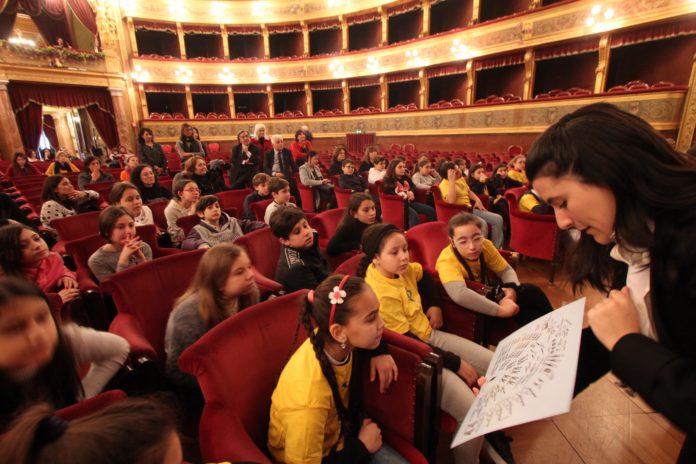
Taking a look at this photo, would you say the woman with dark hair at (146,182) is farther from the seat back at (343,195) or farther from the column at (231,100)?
the column at (231,100)

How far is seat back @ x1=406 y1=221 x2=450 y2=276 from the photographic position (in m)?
2.31

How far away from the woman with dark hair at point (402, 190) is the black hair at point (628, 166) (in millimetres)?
3348

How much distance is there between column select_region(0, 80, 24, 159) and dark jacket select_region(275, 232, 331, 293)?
12189 millimetres

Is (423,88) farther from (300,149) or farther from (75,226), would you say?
(75,226)

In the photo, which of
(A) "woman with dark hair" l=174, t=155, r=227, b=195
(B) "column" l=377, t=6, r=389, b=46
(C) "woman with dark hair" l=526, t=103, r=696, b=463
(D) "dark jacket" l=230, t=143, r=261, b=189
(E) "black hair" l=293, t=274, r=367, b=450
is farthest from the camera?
(B) "column" l=377, t=6, r=389, b=46

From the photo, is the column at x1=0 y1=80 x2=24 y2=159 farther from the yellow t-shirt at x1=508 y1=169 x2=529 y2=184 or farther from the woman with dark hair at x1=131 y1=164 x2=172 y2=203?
the yellow t-shirt at x1=508 y1=169 x2=529 y2=184

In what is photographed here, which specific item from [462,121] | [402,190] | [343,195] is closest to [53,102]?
[343,195]

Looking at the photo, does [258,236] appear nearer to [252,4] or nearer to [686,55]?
[686,55]

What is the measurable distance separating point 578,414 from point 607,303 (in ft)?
4.78

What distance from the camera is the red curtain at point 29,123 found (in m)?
10.2

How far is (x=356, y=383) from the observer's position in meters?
1.22

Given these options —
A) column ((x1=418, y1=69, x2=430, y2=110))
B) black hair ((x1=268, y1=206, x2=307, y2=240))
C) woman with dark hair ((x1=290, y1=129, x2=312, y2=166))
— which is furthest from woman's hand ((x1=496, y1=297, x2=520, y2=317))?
column ((x1=418, y1=69, x2=430, y2=110))

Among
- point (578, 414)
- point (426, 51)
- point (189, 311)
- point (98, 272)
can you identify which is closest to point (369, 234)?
point (189, 311)

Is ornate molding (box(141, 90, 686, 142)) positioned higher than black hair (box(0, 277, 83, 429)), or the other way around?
ornate molding (box(141, 90, 686, 142))
